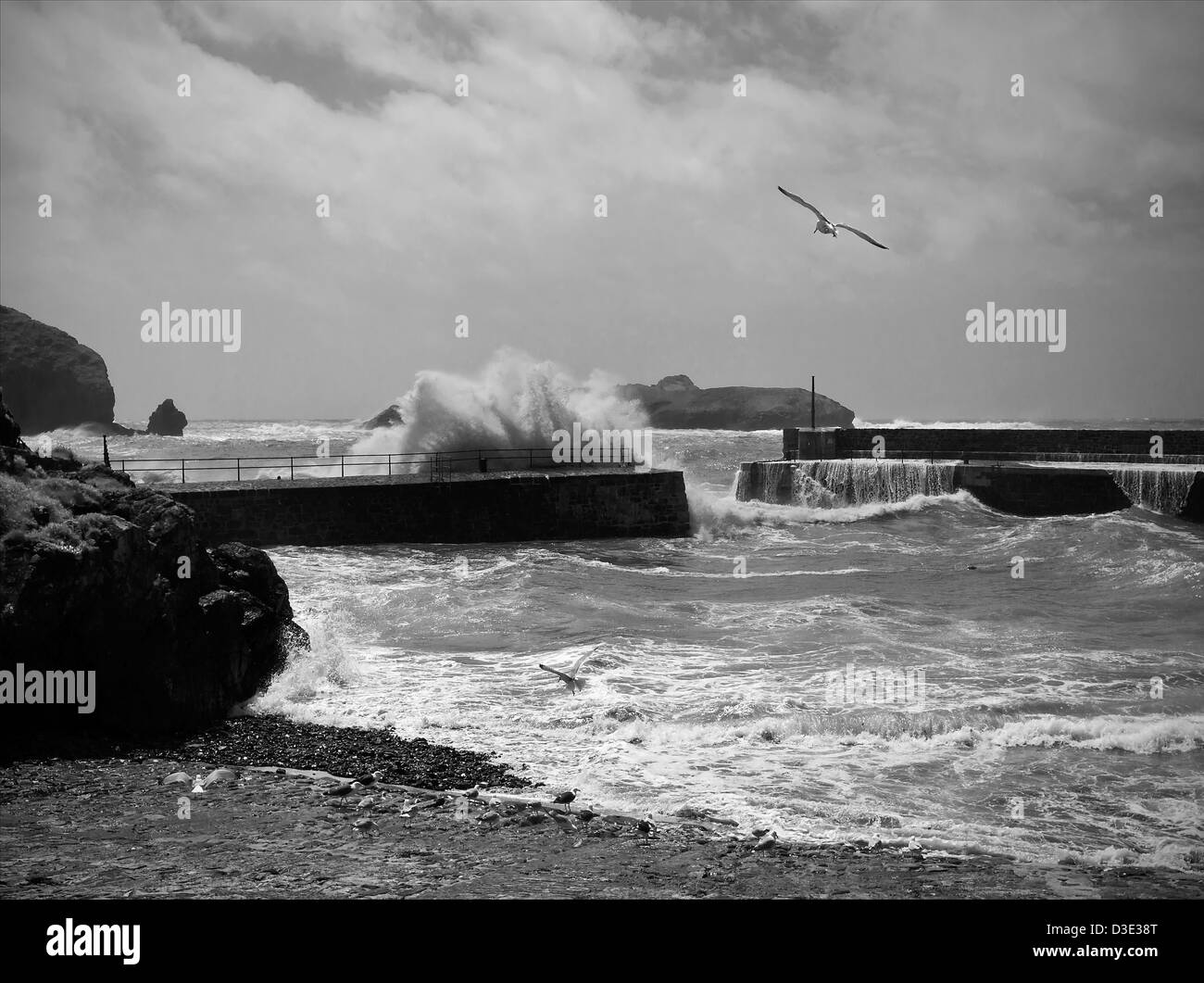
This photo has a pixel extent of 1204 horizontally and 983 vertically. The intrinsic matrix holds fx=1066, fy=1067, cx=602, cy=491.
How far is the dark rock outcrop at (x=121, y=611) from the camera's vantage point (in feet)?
29.3

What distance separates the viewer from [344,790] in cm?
767

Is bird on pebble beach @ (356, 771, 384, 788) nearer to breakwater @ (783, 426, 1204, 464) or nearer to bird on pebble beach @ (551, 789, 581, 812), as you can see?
bird on pebble beach @ (551, 789, 581, 812)

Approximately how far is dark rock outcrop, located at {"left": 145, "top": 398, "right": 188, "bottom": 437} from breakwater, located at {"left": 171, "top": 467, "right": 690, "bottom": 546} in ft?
276

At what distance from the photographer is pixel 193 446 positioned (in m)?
74.6

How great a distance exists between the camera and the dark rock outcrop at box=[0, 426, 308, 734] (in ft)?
29.3

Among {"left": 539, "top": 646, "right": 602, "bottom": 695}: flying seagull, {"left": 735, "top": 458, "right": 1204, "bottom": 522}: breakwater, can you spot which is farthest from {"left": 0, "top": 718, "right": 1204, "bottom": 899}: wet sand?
{"left": 735, "top": 458, "right": 1204, "bottom": 522}: breakwater

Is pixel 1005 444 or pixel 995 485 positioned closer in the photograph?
pixel 995 485

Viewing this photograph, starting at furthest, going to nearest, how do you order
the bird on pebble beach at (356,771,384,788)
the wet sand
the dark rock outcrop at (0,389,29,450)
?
the dark rock outcrop at (0,389,29,450) → the bird on pebble beach at (356,771,384,788) → the wet sand

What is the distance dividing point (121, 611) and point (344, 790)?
3.27 metres

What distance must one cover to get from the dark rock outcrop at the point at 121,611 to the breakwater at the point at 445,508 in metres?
11.1

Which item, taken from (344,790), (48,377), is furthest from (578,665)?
(48,377)

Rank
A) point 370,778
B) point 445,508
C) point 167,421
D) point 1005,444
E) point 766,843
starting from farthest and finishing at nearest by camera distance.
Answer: point 167,421
point 1005,444
point 445,508
point 370,778
point 766,843

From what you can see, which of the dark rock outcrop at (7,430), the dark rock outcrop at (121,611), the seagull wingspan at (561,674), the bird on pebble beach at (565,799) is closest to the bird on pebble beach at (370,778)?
the bird on pebble beach at (565,799)

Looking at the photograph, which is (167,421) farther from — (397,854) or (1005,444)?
(397,854)
